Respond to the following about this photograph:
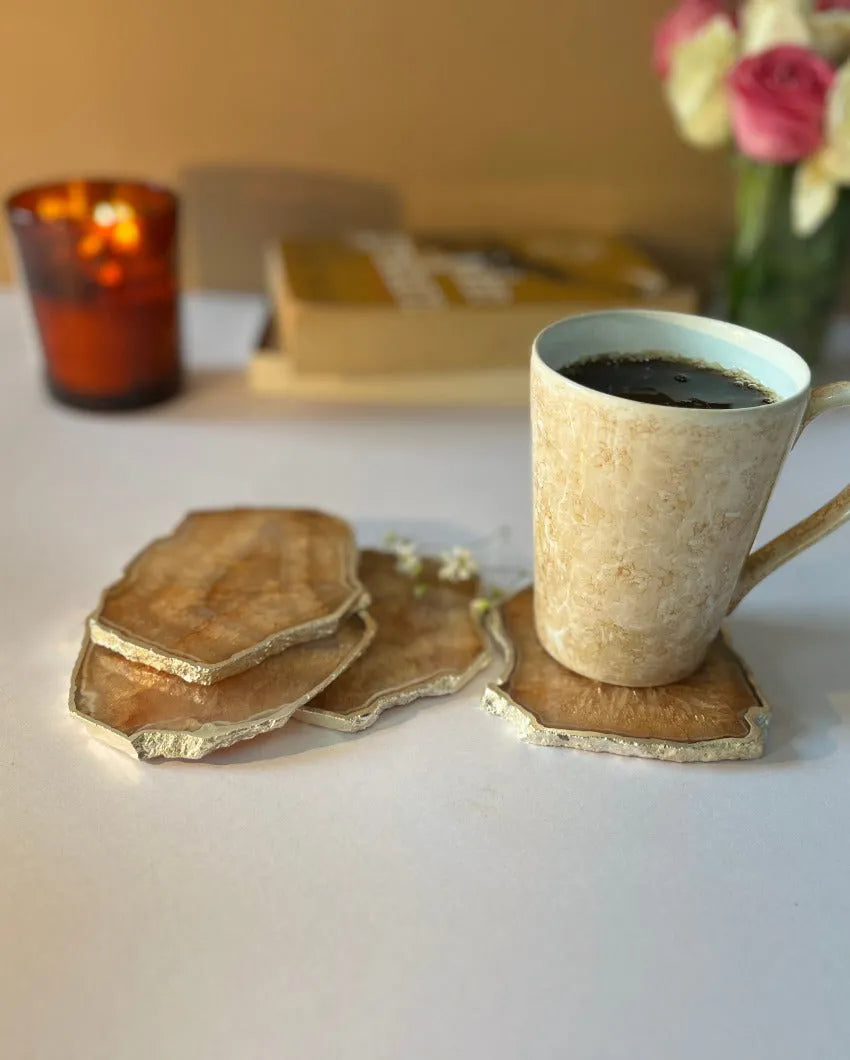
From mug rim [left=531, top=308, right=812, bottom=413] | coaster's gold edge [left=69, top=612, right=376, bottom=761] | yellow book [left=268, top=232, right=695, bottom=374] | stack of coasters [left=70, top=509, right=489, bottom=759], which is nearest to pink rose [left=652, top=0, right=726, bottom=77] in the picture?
yellow book [left=268, top=232, right=695, bottom=374]

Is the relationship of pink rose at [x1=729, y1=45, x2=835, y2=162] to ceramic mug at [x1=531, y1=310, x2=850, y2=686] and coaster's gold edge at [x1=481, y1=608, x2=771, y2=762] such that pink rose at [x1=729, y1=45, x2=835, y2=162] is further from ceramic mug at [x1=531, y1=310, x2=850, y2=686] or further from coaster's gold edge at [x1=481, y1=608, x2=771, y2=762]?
coaster's gold edge at [x1=481, y1=608, x2=771, y2=762]

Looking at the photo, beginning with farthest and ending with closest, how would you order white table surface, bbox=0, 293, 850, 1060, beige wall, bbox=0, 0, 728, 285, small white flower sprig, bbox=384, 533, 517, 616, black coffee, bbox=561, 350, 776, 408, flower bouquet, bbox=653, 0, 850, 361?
beige wall, bbox=0, 0, 728, 285, flower bouquet, bbox=653, 0, 850, 361, small white flower sprig, bbox=384, 533, 517, 616, black coffee, bbox=561, 350, 776, 408, white table surface, bbox=0, 293, 850, 1060

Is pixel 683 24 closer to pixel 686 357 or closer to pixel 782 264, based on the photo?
pixel 782 264

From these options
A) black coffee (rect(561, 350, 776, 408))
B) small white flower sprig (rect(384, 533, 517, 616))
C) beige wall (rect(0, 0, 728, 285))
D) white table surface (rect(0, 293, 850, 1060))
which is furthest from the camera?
beige wall (rect(0, 0, 728, 285))

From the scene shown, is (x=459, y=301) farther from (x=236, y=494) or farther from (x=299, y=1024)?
(x=299, y=1024)

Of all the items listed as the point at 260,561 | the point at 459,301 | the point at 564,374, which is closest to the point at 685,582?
the point at 564,374

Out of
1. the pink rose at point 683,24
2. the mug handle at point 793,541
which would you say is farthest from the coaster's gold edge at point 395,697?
the pink rose at point 683,24
